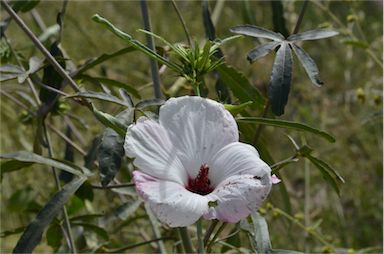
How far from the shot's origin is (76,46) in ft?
8.19

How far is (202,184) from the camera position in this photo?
29.5 inches

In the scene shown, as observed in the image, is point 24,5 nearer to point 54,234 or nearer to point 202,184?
point 54,234

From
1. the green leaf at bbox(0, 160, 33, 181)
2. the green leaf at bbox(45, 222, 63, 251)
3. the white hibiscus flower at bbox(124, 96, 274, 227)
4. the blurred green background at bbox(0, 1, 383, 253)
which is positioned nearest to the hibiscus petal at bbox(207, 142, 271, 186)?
the white hibiscus flower at bbox(124, 96, 274, 227)

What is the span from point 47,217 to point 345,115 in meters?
1.36

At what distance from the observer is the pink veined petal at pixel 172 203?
27.4 inches

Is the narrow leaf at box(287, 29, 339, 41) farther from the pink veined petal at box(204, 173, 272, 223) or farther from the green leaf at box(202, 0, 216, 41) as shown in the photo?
the pink veined petal at box(204, 173, 272, 223)

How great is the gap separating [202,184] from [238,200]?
0.17 ft

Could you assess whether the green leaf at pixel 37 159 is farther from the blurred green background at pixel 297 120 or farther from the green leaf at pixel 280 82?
the blurred green background at pixel 297 120

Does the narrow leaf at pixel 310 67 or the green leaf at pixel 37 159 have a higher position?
the narrow leaf at pixel 310 67

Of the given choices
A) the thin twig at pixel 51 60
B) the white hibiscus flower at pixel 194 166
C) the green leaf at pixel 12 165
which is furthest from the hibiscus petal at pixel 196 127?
the green leaf at pixel 12 165

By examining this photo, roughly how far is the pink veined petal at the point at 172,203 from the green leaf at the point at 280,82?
0.67ft

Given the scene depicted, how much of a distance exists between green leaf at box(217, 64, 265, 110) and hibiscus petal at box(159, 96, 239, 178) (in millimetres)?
274

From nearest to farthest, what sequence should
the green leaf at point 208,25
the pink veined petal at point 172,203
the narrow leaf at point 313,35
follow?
the pink veined petal at point 172,203, the narrow leaf at point 313,35, the green leaf at point 208,25

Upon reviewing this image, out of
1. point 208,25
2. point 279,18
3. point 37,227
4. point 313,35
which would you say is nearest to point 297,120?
point 279,18
